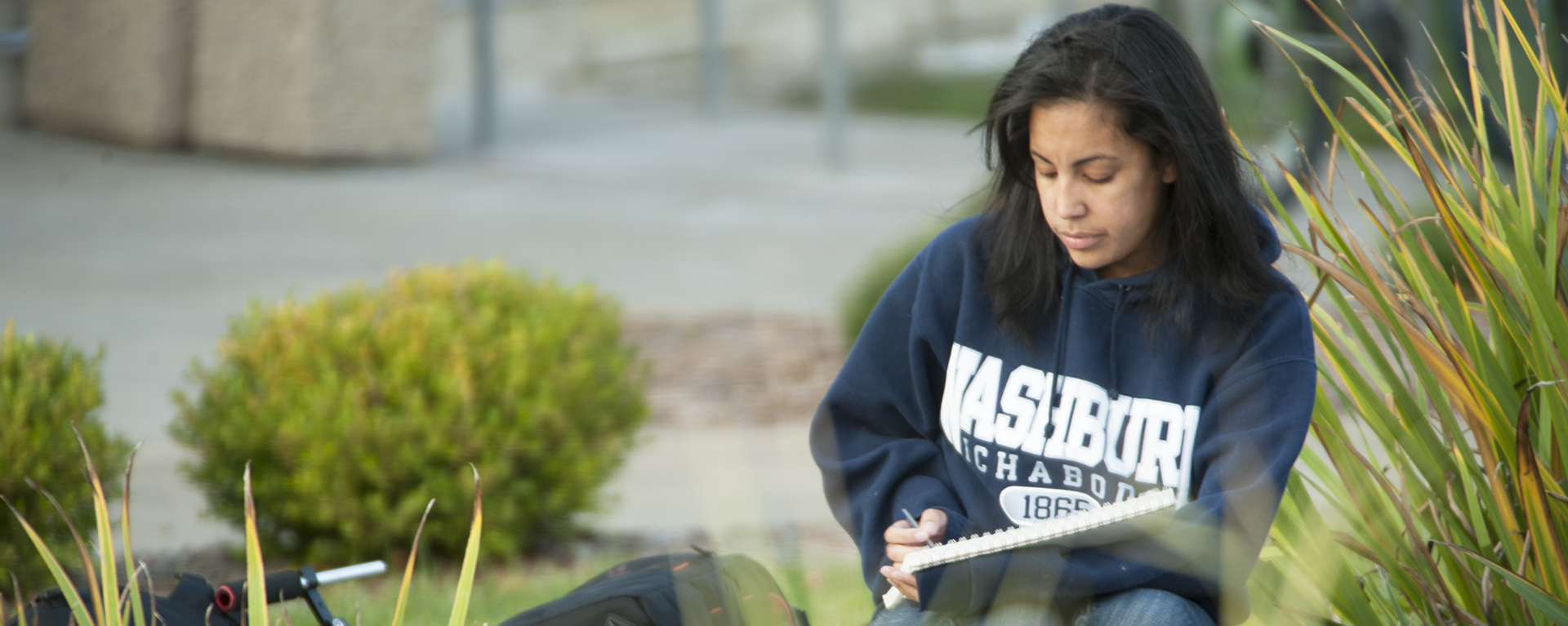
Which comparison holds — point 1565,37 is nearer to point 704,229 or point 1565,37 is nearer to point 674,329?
point 674,329

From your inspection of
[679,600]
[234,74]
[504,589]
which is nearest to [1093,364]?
[679,600]

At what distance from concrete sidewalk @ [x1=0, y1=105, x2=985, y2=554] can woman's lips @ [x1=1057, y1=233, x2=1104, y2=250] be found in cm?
199

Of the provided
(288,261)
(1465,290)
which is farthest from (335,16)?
(1465,290)

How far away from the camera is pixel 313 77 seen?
8727 millimetres

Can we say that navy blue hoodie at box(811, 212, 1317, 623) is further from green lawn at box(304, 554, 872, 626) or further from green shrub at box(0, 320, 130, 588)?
green shrub at box(0, 320, 130, 588)

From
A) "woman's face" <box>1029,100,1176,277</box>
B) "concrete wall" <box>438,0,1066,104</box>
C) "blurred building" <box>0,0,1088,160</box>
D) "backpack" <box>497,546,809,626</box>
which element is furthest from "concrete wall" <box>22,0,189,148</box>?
"woman's face" <box>1029,100,1176,277</box>

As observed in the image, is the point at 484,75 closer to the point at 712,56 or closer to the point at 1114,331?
the point at 712,56

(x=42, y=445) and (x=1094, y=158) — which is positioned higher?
(x=1094, y=158)

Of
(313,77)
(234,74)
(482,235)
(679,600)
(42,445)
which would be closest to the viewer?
(679,600)

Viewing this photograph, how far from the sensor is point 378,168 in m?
9.23

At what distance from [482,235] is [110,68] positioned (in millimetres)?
3517

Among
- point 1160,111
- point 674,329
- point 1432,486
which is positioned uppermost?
point 1160,111

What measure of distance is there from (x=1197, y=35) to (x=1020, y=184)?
8170 millimetres

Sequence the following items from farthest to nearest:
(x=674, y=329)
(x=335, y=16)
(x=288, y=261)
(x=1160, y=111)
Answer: (x=335, y=16) < (x=288, y=261) < (x=674, y=329) < (x=1160, y=111)
